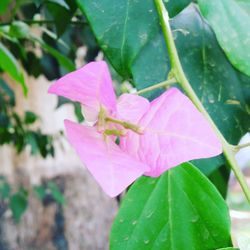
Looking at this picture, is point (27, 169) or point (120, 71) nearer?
point (120, 71)

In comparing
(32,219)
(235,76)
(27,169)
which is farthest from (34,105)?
(235,76)

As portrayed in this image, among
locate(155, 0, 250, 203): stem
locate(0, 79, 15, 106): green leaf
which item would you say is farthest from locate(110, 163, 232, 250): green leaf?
locate(0, 79, 15, 106): green leaf

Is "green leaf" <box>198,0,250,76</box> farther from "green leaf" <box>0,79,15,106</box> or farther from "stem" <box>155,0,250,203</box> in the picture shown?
"green leaf" <box>0,79,15,106</box>

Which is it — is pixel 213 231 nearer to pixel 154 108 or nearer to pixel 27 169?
pixel 154 108

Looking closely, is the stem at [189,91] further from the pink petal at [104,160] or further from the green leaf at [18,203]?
the green leaf at [18,203]

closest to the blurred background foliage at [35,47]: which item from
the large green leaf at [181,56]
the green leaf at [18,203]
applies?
the green leaf at [18,203]

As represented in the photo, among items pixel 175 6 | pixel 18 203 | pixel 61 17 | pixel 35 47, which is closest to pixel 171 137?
pixel 175 6

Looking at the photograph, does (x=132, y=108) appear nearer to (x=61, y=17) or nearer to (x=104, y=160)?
(x=104, y=160)
